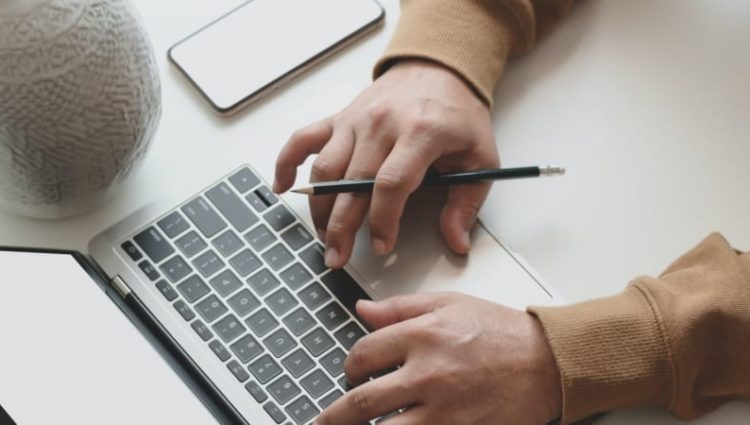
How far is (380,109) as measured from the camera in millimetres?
753

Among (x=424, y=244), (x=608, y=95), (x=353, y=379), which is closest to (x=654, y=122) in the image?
(x=608, y=95)

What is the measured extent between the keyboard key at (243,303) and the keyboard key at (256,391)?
0.05 m

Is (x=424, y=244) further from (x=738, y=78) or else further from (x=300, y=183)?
(x=738, y=78)

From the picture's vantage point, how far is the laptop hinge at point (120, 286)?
2.31 feet

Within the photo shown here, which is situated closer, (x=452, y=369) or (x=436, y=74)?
(x=452, y=369)

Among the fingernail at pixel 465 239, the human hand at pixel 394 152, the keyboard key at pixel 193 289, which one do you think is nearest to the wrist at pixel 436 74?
the human hand at pixel 394 152

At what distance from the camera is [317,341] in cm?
69

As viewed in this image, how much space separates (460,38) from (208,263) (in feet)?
0.82

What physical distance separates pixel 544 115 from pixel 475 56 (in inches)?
2.6

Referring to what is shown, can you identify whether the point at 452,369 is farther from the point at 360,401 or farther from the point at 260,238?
the point at 260,238

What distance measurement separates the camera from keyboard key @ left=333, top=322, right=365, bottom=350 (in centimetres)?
69

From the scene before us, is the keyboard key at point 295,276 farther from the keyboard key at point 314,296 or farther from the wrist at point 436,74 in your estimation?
the wrist at point 436,74

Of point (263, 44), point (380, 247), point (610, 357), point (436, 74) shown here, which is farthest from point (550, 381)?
point (263, 44)

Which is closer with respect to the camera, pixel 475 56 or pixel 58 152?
pixel 58 152
